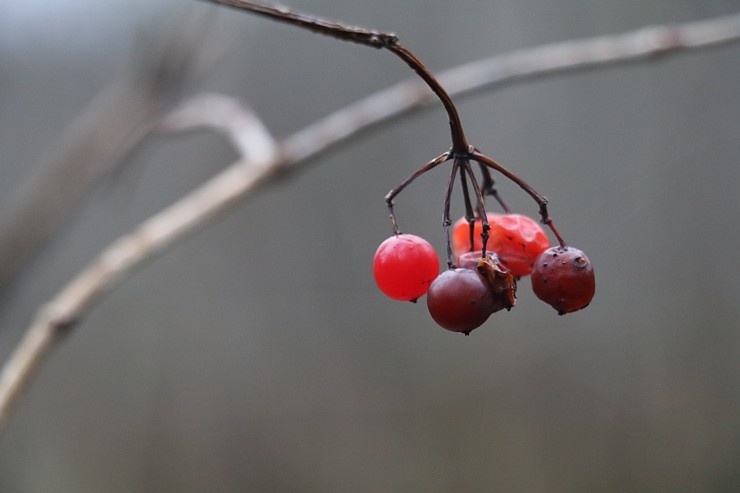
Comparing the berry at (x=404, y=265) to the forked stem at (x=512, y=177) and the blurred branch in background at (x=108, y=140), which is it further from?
the blurred branch in background at (x=108, y=140)

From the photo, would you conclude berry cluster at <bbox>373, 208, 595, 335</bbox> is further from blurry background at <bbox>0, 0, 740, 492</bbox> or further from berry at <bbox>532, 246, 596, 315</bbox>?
blurry background at <bbox>0, 0, 740, 492</bbox>

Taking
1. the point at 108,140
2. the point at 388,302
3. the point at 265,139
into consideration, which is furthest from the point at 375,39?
the point at 388,302

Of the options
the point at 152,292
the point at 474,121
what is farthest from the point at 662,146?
the point at 152,292

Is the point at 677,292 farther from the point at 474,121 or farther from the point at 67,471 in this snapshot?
the point at 67,471

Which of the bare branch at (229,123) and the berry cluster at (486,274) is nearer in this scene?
the berry cluster at (486,274)

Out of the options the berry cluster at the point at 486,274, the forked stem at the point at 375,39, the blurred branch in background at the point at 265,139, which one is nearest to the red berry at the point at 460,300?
the berry cluster at the point at 486,274

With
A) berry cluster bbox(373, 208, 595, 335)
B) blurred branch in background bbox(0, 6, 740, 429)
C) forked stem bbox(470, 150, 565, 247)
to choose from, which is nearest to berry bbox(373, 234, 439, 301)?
berry cluster bbox(373, 208, 595, 335)

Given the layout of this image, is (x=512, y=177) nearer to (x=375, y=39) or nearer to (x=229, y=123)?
(x=375, y=39)
